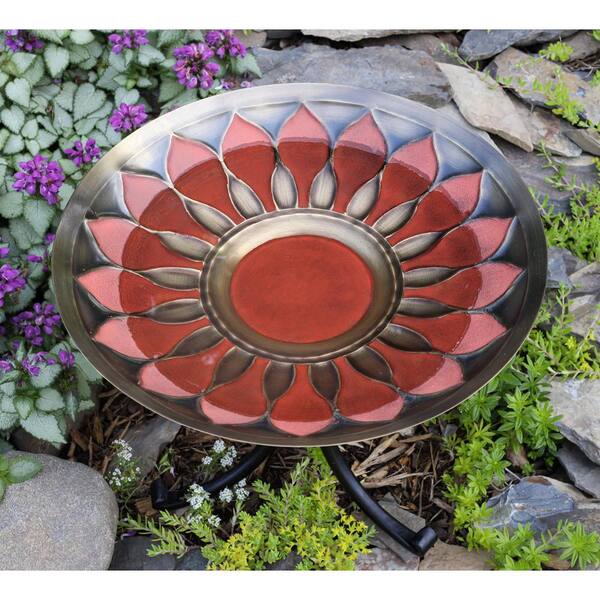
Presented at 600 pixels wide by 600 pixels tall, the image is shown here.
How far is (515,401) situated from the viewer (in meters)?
1.85

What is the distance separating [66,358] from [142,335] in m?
0.44

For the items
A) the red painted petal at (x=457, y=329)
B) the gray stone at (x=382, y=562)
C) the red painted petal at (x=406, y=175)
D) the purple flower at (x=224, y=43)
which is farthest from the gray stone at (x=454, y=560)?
the purple flower at (x=224, y=43)

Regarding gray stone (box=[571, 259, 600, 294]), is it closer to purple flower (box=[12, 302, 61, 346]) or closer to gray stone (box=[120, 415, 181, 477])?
gray stone (box=[120, 415, 181, 477])

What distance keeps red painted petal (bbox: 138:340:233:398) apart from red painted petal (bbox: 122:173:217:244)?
10.4 inches

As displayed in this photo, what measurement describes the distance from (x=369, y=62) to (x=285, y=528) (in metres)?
1.58

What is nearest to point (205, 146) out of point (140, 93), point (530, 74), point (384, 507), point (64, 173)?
point (64, 173)

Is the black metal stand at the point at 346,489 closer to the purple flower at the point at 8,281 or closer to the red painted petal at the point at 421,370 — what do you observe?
the red painted petal at the point at 421,370

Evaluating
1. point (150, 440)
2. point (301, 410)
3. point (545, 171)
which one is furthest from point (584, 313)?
point (150, 440)

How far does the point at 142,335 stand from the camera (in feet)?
5.01

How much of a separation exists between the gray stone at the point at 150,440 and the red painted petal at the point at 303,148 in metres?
0.83

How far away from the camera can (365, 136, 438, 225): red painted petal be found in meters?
1.56

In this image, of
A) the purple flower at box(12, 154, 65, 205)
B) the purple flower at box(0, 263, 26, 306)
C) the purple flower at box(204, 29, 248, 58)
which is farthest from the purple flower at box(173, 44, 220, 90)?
the purple flower at box(0, 263, 26, 306)

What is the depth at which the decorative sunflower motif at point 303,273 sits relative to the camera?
1.50m
